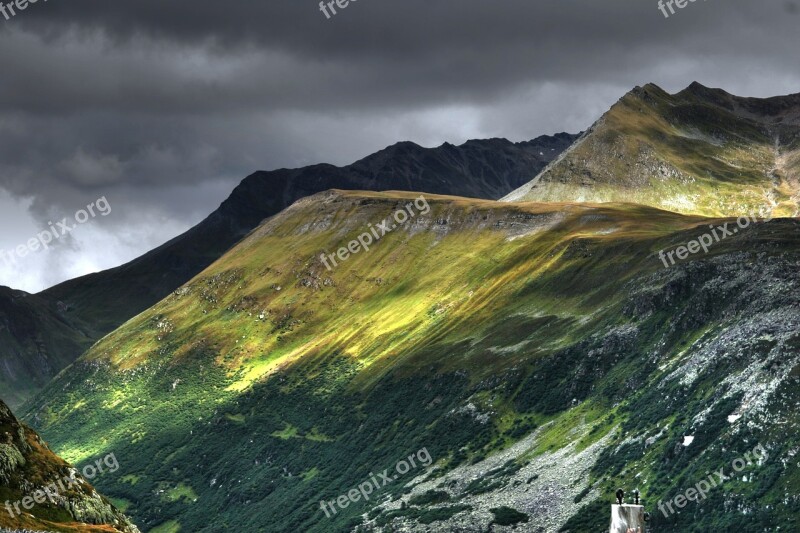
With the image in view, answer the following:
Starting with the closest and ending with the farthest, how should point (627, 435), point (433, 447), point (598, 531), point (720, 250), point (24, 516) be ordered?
point (24, 516) < point (598, 531) < point (627, 435) < point (720, 250) < point (433, 447)

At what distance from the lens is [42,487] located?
276 feet

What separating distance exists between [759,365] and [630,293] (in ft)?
187

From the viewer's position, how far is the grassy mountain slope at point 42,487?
78375 mm

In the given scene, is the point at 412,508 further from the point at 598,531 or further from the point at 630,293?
the point at 630,293

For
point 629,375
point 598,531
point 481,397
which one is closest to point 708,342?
point 629,375

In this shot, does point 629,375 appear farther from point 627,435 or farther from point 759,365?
point 759,365

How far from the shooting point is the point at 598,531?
379 feet

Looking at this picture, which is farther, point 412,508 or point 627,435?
point 412,508

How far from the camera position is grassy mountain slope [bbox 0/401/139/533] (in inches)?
3086

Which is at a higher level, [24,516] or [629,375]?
[24,516]

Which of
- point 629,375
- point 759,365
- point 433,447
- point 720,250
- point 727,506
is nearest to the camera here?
point 727,506

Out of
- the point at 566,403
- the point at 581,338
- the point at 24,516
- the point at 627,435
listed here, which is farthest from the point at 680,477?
the point at 24,516

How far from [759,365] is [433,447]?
76.3 meters

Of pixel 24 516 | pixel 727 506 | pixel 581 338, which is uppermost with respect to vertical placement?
pixel 24 516
